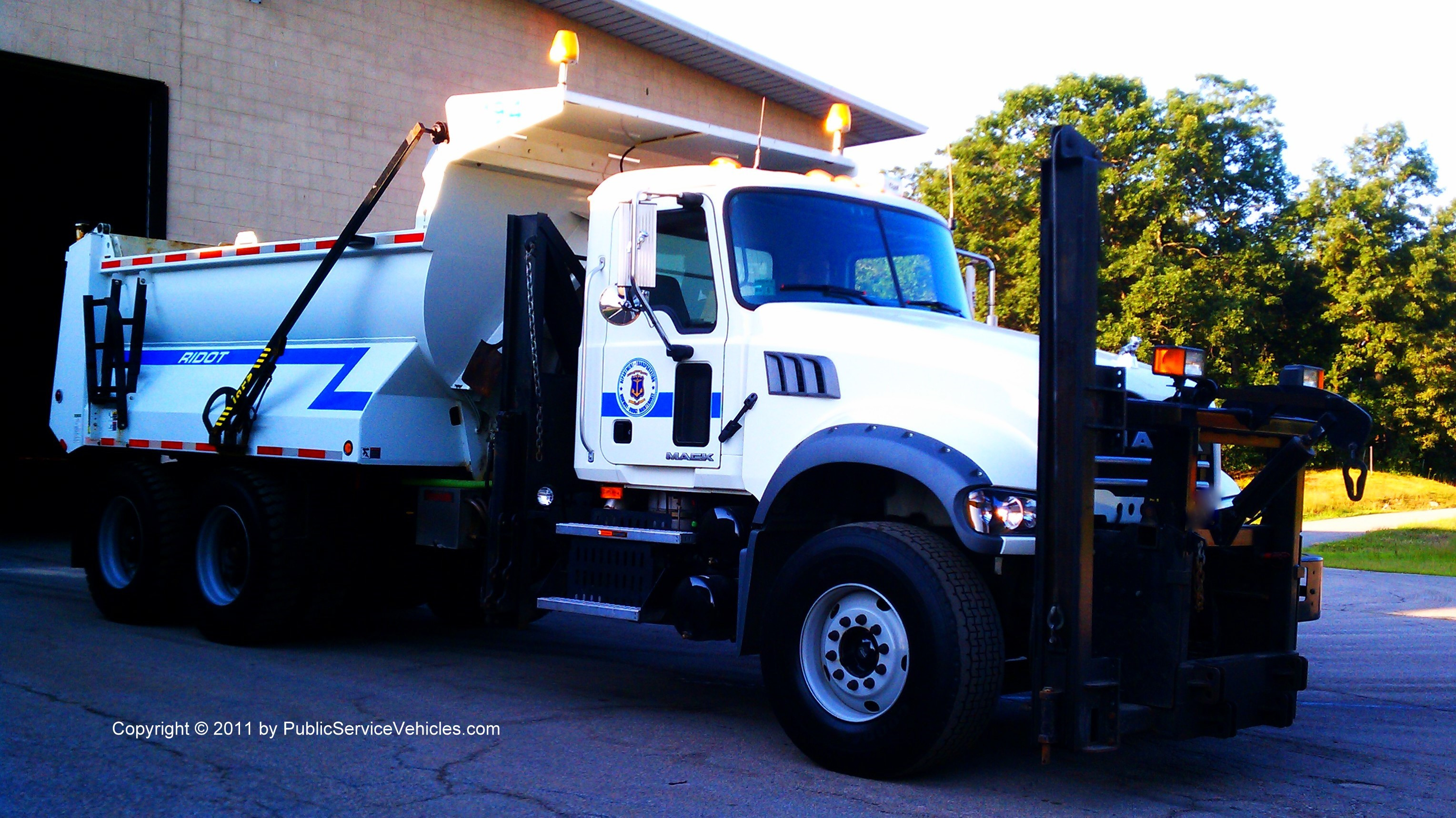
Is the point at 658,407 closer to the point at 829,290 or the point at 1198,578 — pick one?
the point at 829,290

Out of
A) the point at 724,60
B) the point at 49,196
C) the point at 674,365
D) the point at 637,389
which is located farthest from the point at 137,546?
the point at 724,60

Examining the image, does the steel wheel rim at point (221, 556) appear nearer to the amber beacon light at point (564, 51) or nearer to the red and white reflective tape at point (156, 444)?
the red and white reflective tape at point (156, 444)

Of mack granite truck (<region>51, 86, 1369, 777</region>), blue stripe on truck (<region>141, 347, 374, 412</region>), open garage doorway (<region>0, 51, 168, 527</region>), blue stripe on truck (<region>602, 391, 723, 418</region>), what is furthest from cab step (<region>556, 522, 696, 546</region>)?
open garage doorway (<region>0, 51, 168, 527</region>)

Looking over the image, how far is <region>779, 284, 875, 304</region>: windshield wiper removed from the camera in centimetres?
650

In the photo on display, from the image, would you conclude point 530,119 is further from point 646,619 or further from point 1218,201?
point 1218,201

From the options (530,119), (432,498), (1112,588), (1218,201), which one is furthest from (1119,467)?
(1218,201)

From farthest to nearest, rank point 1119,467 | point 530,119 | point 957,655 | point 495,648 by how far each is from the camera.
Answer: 1. point 495,648
2. point 530,119
3. point 1119,467
4. point 957,655

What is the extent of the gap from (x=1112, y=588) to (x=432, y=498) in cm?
465

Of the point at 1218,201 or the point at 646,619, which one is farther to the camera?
the point at 1218,201

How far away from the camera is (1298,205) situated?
37.6m

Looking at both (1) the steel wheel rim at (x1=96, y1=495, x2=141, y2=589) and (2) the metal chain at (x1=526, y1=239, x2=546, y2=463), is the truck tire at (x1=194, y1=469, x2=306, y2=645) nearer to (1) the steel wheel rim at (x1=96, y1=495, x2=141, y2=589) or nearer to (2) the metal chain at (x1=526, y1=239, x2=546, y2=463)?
(1) the steel wheel rim at (x1=96, y1=495, x2=141, y2=589)

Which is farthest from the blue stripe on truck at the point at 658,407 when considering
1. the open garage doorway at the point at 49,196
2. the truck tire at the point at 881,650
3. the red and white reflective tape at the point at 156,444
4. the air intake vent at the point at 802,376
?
the open garage doorway at the point at 49,196

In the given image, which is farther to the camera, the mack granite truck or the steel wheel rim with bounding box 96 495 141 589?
the steel wheel rim with bounding box 96 495 141 589

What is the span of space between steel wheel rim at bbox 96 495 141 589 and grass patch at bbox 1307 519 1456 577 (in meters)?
13.0
